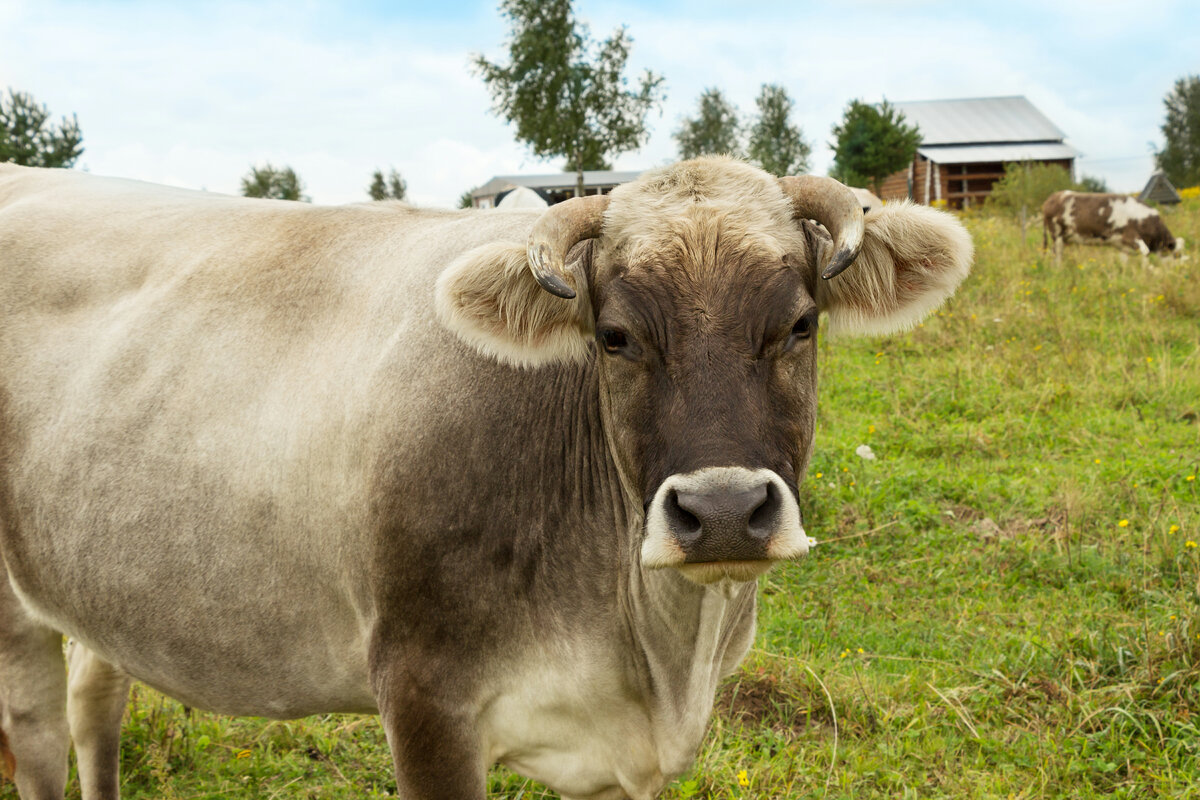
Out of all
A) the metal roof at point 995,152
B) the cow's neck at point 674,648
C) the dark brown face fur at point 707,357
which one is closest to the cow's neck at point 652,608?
the cow's neck at point 674,648

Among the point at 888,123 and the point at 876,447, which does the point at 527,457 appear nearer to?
the point at 876,447

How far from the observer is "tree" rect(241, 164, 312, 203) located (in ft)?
189

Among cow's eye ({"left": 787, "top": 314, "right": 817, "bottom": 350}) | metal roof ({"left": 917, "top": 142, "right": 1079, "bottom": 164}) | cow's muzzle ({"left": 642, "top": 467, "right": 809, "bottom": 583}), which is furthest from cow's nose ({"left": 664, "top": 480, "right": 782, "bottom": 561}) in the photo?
metal roof ({"left": 917, "top": 142, "right": 1079, "bottom": 164})

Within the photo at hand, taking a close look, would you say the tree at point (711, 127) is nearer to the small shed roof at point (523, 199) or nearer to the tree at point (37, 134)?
the tree at point (37, 134)

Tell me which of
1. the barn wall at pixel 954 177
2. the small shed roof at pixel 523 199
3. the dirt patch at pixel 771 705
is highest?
the barn wall at pixel 954 177

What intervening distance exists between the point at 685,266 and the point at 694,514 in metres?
0.67

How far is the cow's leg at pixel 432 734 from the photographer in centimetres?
269

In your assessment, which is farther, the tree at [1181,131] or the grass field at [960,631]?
the tree at [1181,131]

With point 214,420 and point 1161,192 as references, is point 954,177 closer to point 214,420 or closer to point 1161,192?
point 1161,192

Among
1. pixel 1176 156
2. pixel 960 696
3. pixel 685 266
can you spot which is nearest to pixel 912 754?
pixel 960 696

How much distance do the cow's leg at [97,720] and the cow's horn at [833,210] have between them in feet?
10.9

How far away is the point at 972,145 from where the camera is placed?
5238 cm

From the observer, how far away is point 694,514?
7.09ft

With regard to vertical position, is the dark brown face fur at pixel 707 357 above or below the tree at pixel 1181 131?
below
